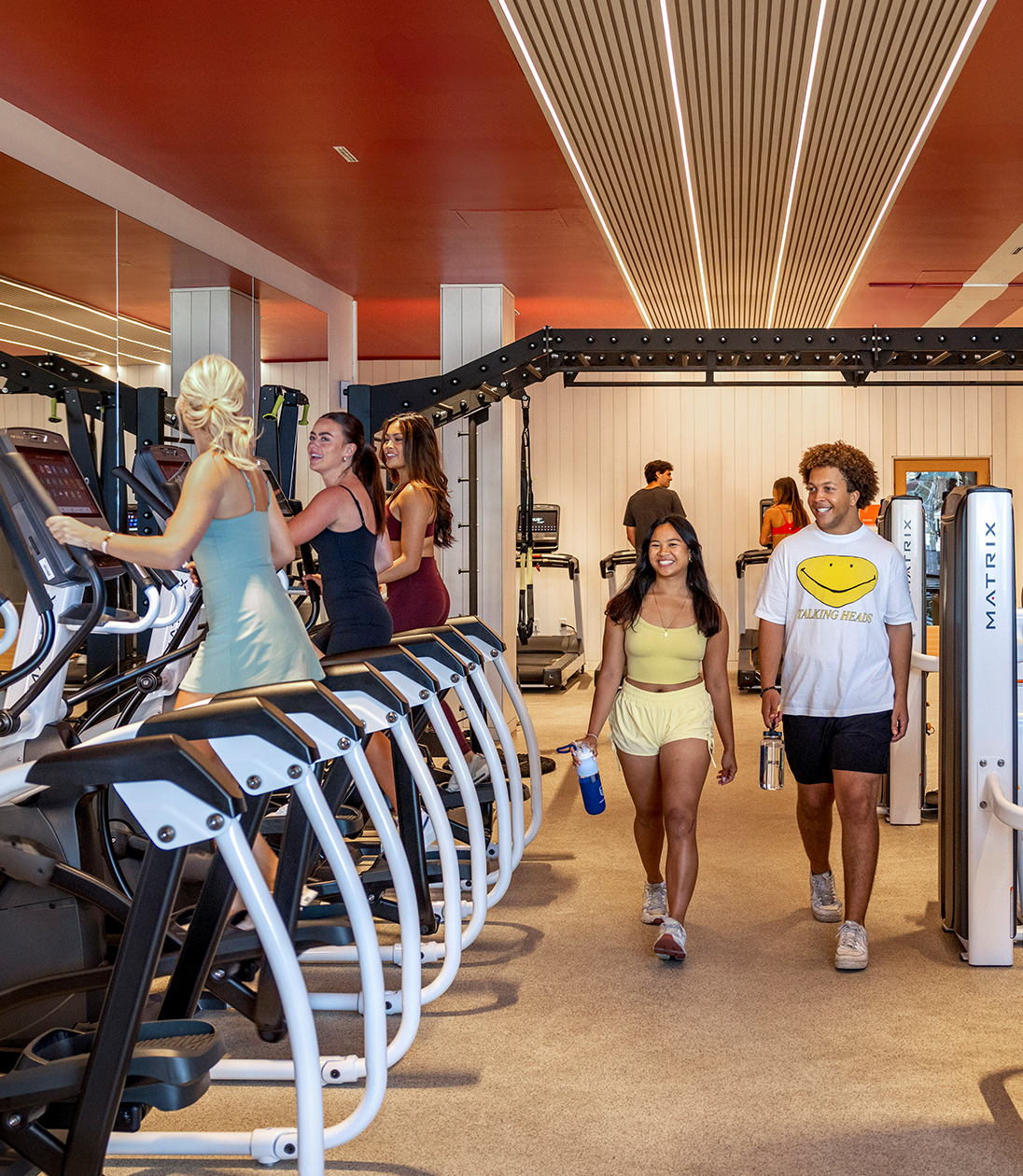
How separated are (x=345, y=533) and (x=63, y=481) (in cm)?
90

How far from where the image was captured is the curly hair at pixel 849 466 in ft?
12.3

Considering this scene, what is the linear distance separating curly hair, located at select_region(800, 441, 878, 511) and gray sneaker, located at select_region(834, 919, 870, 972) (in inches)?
52.2

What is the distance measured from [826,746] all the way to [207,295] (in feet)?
15.6

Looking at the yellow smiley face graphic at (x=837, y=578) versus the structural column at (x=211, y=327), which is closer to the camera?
the yellow smiley face graphic at (x=837, y=578)

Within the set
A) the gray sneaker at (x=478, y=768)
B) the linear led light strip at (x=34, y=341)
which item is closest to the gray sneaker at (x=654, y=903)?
the gray sneaker at (x=478, y=768)

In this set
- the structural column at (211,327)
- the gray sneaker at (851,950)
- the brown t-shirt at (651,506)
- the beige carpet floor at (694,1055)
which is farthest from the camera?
the brown t-shirt at (651,506)

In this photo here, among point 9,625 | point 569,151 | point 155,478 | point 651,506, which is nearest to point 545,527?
point 651,506

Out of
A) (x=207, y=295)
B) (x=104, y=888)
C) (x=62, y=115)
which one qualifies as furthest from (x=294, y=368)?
(x=104, y=888)

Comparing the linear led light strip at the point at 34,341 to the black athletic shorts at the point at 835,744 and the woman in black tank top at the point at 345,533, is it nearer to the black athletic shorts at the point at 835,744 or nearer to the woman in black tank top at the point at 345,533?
the woman in black tank top at the point at 345,533

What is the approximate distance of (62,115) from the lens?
4.78 m

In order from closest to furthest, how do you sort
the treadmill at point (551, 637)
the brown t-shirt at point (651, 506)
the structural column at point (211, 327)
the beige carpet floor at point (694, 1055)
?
the beige carpet floor at point (694, 1055) < the structural column at point (211, 327) < the brown t-shirt at point (651, 506) < the treadmill at point (551, 637)

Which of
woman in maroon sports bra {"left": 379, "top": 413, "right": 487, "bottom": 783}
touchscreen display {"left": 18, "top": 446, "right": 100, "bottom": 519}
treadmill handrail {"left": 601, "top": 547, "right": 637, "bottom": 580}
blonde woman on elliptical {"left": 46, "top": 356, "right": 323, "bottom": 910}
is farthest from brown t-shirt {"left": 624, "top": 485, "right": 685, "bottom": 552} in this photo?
blonde woman on elliptical {"left": 46, "top": 356, "right": 323, "bottom": 910}

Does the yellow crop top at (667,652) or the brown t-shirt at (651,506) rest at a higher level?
the brown t-shirt at (651,506)

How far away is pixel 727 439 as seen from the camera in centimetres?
1195
